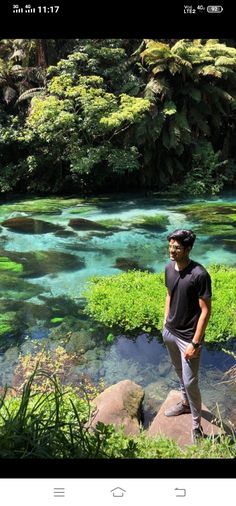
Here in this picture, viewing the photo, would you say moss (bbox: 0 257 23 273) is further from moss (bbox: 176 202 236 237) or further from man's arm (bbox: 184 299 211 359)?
man's arm (bbox: 184 299 211 359)

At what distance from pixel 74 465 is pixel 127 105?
539 inches

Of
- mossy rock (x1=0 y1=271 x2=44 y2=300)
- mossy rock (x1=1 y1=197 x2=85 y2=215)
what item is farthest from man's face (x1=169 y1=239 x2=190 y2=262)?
mossy rock (x1=1 y1=197 x2=85 y2=215)

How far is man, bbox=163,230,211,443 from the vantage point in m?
3.24

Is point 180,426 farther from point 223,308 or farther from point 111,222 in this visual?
point 111,222

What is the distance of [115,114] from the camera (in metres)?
13.2

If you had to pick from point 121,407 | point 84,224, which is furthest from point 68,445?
point 84,224

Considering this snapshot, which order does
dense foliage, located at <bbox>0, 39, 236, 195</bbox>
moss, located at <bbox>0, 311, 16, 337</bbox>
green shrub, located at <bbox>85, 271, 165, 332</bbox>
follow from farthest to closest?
1. dense foliage, located at <bbox>0, 39, 236, 195</bbox>
2. moss, located at <bbox>0, 311, 16, 337</bbox>
3. green shrub, located at <bbox>85, 271, 165, 332</bbox>

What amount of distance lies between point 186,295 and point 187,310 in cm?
13

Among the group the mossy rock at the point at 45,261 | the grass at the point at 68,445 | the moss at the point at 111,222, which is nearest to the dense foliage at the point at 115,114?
the moss at the point at 111,222

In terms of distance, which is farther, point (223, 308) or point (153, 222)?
point (153, 222)

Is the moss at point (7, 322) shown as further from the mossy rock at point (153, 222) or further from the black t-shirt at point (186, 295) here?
the mossy rock at point (153, 222)

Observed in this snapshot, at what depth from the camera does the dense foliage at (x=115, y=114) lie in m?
13.8

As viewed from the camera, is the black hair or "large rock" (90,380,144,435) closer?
the black hair

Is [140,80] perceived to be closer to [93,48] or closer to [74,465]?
[93,48]
